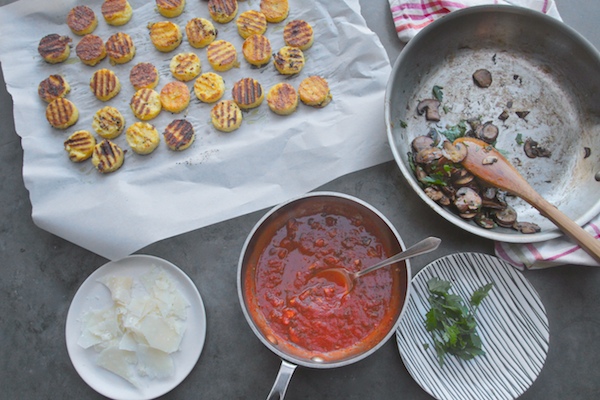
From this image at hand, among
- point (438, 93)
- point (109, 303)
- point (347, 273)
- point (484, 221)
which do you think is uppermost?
point (438, 93)

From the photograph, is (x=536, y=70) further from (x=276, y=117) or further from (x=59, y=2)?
(x=59, y=2)

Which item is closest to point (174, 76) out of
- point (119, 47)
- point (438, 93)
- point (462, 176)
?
point (119, 47)

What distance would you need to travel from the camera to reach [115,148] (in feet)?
11.2

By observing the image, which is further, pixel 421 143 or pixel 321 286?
pixel 421 143

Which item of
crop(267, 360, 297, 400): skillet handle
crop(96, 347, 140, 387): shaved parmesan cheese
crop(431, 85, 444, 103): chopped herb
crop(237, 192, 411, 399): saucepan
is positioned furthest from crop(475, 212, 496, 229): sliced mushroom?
crop(96, 347, 140, 387): shaved parmesan cheese

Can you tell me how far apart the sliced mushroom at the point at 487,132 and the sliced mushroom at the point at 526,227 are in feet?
1.86

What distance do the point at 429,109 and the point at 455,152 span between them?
0.40m

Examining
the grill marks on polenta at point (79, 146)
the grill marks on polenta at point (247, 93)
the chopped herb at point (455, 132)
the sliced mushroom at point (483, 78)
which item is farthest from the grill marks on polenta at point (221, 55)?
the sliced mushroom at point (483, 78)

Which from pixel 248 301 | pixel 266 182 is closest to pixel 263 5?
pixel 266 182

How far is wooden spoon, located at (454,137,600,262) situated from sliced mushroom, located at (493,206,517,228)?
15 centimetres

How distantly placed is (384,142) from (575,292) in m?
1.56

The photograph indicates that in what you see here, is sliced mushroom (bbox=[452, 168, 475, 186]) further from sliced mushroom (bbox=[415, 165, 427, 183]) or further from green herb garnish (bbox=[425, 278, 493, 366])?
green herb garnish (bbox=[425, 278, 493, 366])

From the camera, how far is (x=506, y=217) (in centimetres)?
323

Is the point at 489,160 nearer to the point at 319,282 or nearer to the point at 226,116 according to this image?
the point at 319,282
